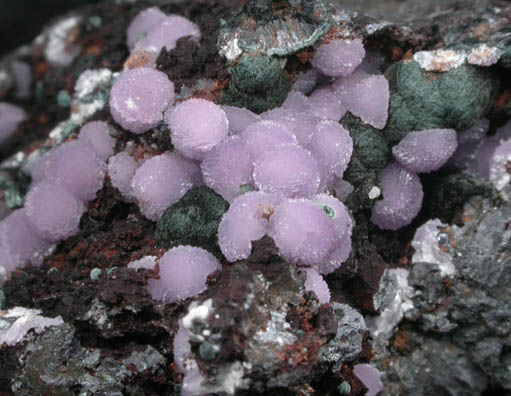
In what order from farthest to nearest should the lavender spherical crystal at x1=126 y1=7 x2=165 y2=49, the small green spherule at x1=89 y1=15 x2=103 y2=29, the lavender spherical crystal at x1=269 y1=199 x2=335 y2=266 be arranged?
the small green spherule at x1=89 y1=15 x2=103 y2=29 → the lavender spherical crystal at x1=126 y1=7 x2=165 y2=49 → the lavender spherical crystal at x1=269 y1=199 x2=335 y2=266

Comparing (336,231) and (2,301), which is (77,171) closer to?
(2,301)

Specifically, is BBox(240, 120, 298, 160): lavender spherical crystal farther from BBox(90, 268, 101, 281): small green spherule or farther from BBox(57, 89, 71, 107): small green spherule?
BBox(57, 89, 71, 107): small green spherule

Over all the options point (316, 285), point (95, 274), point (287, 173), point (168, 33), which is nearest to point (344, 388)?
point (316, 285)

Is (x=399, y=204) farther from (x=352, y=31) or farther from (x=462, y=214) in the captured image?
(x=352, y=31)

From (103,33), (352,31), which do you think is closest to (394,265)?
(352,31)

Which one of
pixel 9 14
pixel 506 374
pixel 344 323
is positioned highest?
pixel 9 14

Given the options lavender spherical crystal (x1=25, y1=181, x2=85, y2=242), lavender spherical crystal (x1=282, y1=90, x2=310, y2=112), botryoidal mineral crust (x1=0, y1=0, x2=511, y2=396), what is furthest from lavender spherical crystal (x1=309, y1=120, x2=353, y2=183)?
lavender spherical crystal (x1=25, y1=181, x2=85, y2=242)

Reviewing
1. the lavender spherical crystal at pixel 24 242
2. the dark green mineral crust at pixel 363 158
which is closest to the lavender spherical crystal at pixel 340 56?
the dark green mineral crust at pixel 363 158
